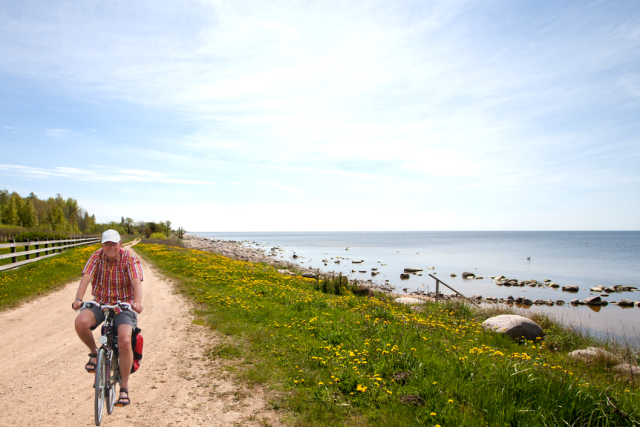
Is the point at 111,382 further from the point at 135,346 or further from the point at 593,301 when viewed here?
the point at 593,301

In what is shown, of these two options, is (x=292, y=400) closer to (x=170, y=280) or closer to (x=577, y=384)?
(x=577, y=384)

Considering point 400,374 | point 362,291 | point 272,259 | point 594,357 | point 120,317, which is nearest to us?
point 120,317

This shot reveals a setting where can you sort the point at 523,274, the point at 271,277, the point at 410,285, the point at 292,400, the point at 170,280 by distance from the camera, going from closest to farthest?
the point at 292,400, the point at 170,280, the point at 271,277, the point at 410,285, the point at 523,274

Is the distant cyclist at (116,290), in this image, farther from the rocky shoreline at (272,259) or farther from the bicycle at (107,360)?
the rocky shoreline at (272,259)

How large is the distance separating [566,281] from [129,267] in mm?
44457

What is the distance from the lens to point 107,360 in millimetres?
4703

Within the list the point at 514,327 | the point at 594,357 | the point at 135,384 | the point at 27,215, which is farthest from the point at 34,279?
the point at 27,215

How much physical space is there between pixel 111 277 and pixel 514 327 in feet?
40.0

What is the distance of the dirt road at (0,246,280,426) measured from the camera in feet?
16.5

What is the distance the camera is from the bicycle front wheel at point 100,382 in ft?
14.5

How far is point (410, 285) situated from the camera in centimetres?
3294

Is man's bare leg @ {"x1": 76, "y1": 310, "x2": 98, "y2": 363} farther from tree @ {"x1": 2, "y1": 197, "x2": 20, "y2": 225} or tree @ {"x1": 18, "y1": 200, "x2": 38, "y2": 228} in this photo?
tree @ {"x1": 18, "y1": 200, "x2": 38, "y2": 228}

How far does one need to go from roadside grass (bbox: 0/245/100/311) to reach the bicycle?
9.37 meters

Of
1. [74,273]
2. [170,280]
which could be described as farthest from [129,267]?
[74,273]
